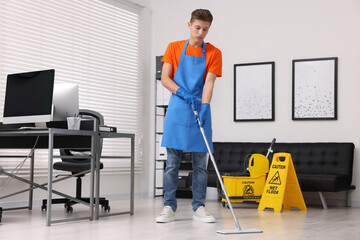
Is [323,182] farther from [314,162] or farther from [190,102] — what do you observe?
[190,102]

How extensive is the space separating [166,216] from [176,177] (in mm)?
299

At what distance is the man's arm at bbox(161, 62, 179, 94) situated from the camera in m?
3.74

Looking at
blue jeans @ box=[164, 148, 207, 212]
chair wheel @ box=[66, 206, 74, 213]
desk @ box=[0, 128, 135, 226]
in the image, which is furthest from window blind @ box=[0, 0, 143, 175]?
blue jeans @ box=[164, 148, 207, 212]

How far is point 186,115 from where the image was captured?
376cm

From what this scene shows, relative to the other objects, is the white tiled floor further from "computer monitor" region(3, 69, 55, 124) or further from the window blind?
the window blind

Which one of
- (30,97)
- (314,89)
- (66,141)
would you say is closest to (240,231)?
(66,141)

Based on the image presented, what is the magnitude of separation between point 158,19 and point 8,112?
12.1 ft

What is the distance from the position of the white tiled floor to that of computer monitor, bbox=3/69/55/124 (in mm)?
788

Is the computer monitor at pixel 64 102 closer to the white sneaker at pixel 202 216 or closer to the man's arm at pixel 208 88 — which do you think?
the man's arm at pixel 208 88

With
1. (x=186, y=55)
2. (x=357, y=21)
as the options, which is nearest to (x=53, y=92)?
(x=186, y=55)

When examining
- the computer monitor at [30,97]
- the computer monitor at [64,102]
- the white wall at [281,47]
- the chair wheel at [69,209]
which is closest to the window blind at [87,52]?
the white wall at [281,47]

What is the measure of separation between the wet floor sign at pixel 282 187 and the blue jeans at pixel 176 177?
1281 millimetres

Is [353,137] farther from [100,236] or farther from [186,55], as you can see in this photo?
[100,236]

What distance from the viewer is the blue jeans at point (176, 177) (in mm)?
3814
